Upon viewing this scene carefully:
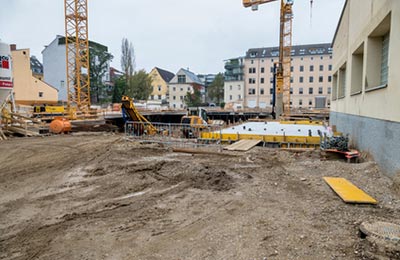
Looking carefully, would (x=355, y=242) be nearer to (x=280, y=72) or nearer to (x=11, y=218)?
(x=11, y=218)

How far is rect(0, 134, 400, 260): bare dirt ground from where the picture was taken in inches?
144

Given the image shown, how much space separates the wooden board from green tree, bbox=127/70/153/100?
47868mm

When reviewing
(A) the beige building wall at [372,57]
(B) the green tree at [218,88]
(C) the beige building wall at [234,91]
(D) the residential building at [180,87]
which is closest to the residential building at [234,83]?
(C) the beige building wall at [234,91]

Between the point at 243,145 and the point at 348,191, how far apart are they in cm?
539

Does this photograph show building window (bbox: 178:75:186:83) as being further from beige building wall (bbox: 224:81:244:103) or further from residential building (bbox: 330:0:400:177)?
residential building (bbox: 330:0:400:177)

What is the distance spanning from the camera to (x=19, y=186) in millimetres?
6996

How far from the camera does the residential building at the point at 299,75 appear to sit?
64250 mm

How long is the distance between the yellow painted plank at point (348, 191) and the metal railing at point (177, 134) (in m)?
5.44

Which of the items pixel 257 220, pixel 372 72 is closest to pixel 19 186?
pixel 257 220

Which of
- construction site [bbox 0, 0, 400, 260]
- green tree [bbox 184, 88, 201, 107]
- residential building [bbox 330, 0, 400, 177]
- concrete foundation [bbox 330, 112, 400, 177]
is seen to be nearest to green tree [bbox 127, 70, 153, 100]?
green tree [bbox 184, 88, 201, 107]

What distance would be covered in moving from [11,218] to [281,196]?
17.2 feet

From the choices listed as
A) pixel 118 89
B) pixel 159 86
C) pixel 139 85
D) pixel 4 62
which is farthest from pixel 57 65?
pixel 4 62

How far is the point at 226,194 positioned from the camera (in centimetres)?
594

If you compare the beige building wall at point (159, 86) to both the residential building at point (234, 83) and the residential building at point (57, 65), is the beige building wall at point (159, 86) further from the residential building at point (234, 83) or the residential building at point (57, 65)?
the residential building at point (57, 65)
